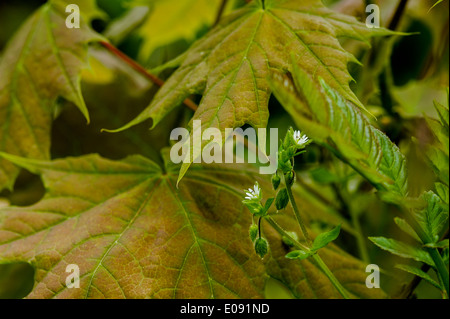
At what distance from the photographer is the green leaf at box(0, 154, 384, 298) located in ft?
1.45

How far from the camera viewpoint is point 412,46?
0.96m

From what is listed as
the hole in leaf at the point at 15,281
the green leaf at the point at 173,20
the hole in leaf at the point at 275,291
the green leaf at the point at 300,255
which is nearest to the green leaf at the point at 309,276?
the green leaf at the point at 300,255

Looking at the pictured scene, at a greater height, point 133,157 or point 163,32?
point 163,32

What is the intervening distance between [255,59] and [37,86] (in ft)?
1.12

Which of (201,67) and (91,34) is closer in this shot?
(201,67)

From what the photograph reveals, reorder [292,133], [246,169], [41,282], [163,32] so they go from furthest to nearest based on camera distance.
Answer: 1. [163,32]
2. [246,169]
3. [41,282]
4. [292,133]

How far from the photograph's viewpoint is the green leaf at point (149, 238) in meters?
0.44

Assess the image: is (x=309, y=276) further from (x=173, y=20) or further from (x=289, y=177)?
(x=173, y=20)

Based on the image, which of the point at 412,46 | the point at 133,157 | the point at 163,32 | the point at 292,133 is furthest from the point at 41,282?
the point at 412,46

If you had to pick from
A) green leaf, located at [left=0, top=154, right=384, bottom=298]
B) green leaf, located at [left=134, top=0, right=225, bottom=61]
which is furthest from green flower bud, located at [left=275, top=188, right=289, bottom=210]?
green leaf, located at [left=134, top=0, right=225, bottom=61]

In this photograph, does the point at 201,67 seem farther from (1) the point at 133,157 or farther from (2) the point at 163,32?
(2) the point at 163,32

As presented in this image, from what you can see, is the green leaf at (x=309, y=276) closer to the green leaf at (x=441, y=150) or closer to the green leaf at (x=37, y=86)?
the green leaf at (x=441, y=150)
